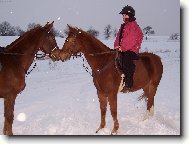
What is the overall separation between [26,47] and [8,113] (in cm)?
138

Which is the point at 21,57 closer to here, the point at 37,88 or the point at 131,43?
the point at 131,43

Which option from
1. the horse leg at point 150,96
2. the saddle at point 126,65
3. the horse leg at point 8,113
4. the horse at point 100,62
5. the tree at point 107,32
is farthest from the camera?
the horse leg at point 150,96

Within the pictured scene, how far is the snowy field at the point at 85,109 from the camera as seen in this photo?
21.9ft

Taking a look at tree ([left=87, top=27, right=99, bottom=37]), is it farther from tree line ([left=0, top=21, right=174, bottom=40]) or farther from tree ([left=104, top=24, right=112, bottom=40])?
tree ([left=104, top=24, right=112, bottom=40])

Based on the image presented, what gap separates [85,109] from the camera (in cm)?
837

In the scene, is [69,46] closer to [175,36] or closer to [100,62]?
[100,62]

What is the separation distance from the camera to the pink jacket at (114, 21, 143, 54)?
6.50m

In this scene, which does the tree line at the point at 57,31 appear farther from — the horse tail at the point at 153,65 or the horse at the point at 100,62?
the horse tail at the point at 153,65

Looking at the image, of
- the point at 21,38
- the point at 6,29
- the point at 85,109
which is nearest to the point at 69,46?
the point at 21,38

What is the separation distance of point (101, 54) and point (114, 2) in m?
1.15

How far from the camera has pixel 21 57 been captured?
21.2ft

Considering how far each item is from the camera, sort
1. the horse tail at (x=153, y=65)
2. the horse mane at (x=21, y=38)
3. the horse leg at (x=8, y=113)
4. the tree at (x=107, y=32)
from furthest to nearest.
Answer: the horse tail at (x=153, y=65)
the tree at (x=107, y=32)
the horse mane at (x=21, y=38)
the horse leg at (x=8, y=113)

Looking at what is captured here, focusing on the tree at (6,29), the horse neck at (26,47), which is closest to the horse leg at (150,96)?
the horse neck at (26,47)

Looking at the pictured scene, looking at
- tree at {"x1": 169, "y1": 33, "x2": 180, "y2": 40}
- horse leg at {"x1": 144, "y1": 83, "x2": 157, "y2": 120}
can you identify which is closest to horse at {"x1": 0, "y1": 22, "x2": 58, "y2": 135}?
tree at {"x1": 169, "y1": 33, "x2": 180, "y2": 40}
